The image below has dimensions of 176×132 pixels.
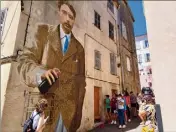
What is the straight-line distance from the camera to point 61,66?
5703 millimetres

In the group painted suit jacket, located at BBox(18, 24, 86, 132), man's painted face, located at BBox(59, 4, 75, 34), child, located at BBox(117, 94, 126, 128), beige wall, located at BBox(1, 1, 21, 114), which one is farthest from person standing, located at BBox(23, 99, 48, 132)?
man's painted face, located at BBox(59, 4, 75, 34)

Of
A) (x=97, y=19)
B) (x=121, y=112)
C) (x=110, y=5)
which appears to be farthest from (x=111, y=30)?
(x=121, y=112)

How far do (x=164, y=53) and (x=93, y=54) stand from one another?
581 centimetres

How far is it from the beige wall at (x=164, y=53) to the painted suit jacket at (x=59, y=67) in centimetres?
413

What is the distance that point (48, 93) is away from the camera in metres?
5.08

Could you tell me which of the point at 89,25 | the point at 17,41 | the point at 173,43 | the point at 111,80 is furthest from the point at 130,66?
the point at 173,43

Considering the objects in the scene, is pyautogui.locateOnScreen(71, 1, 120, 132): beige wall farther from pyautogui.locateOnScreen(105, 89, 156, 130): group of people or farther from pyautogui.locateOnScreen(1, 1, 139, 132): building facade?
pyautogui.locateOnScreen(105, 89, 156, 130): group of people

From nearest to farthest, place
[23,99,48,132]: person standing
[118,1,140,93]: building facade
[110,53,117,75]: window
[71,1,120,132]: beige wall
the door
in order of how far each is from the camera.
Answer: [23,99,48,132]: person standing < [71,1,120,132]: beige wall < the door < [110,53,117,75]: window < [118,1,140,93]: building facade

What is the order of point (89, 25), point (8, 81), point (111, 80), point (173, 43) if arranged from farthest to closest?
point (111, 80) < point (89, 25) < point (8, 81) < point (173, 43)

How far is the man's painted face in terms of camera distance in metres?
6.22

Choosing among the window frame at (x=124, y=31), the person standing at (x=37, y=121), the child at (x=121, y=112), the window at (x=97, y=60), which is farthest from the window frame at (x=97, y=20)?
the person standing at (x=37, y=121)

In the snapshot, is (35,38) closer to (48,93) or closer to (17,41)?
(17,41)

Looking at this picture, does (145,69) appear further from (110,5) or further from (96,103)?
(110,5)

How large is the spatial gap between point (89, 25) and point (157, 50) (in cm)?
623
